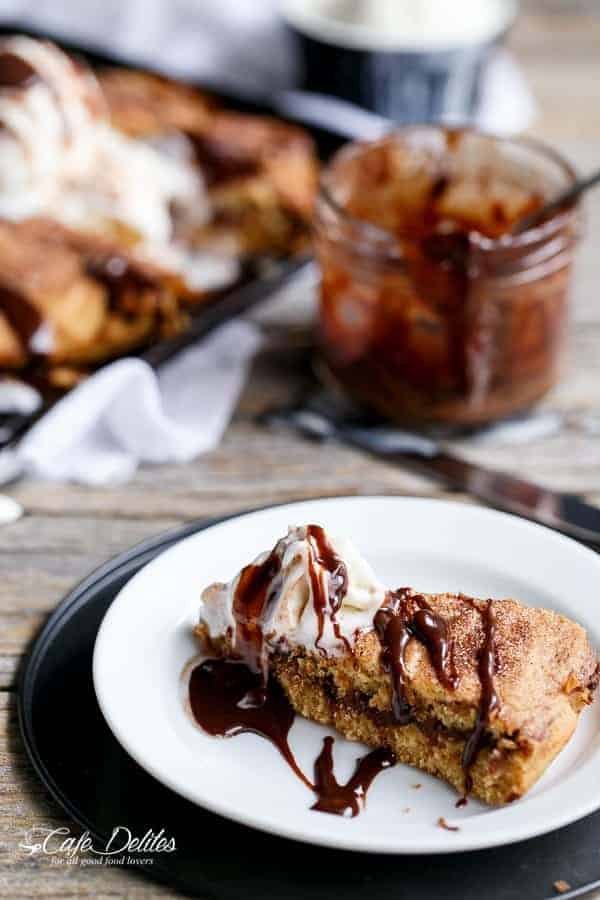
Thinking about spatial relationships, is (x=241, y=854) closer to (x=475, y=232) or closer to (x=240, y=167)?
(x=475, y=232)

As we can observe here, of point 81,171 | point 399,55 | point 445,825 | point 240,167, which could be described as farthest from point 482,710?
point 399,55

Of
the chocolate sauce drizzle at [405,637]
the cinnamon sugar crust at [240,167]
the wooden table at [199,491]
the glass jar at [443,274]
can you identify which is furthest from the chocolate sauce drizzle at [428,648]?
the cinnamon sugar crust at [240,167]

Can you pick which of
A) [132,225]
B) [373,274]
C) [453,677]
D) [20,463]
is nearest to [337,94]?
[132,225]

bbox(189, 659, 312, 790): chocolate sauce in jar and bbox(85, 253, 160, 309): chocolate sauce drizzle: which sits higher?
bbox(85, 253, 160, 309): chocolate sauce drizzle

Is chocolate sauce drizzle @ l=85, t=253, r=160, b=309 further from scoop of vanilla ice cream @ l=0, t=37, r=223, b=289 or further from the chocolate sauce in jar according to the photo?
the chocolate sauce in jar

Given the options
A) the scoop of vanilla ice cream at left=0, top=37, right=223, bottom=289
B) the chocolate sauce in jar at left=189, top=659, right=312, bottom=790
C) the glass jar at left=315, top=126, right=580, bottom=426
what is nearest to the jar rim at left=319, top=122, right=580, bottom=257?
the glass jar at left=315, top=126, right=580, bottom=426

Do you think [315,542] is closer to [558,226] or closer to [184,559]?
[184,559]
